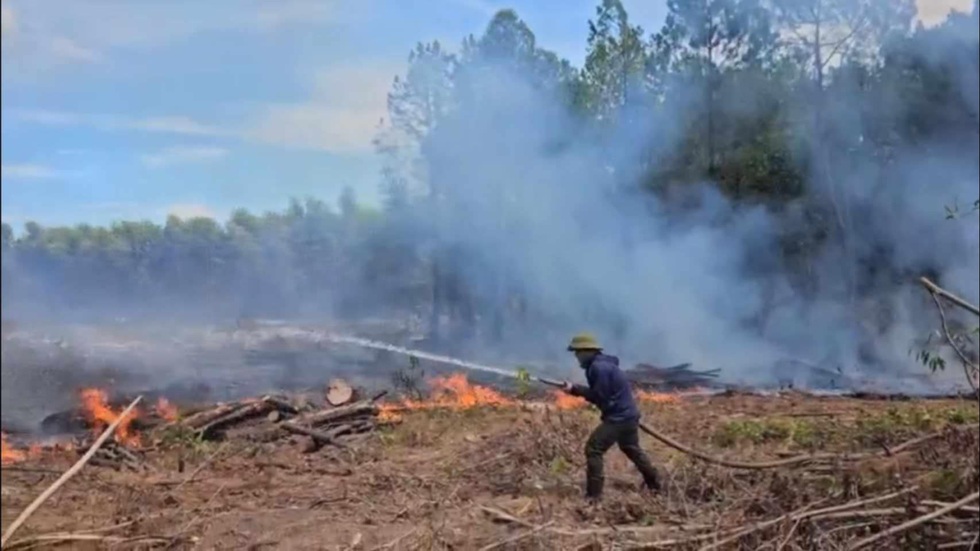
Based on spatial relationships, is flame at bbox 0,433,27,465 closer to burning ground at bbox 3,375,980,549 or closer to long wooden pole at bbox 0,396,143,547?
burning ground at bbox 3,375,980,549

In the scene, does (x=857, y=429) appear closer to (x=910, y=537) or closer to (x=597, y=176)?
(x=910, y=537)

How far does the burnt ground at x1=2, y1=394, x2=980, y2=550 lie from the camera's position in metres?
6.05

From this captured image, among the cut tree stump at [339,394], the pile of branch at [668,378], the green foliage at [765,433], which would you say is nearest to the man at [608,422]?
the green foliage at [765,433]

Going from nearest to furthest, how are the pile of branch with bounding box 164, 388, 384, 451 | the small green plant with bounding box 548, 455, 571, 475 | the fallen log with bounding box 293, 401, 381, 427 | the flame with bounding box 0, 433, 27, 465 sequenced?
the small green plant with bounding box 548, 455, 571, 475 → the flame with bounding box 0, 433, 27, 465 → the pile of branch with bounding box 164, 388, 384, 451 → the fallen log with bounding box 293, 401, 381, 427

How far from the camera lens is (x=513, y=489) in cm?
867

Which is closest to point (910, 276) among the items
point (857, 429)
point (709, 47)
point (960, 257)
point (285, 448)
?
point (960, 257)

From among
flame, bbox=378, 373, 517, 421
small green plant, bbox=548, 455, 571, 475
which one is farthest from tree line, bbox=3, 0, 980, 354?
small green plant, bbox=548, 455, 571, 475

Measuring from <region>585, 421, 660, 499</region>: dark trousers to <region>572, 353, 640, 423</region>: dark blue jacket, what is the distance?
0.07 meters

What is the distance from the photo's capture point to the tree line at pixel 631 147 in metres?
16.9

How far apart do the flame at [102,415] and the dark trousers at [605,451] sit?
5817 mm

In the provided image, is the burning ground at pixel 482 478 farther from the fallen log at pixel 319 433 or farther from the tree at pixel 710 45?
the tree at pixel 710 45

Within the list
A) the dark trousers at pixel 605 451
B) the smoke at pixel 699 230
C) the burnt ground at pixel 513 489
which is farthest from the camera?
the smoke at pixel 699 230

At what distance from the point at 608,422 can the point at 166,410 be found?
7.10m

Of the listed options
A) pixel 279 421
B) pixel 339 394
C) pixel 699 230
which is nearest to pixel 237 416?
pixel 279 421
